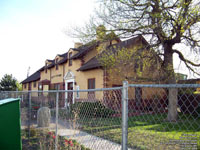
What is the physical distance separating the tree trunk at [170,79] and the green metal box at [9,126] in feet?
25.0

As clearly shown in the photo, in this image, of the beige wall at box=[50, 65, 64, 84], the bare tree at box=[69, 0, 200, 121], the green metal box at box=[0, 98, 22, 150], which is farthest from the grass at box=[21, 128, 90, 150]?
the beige wall at box=[50, 65, 64, 84]

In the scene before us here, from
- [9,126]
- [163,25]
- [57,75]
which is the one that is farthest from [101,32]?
[57,75]

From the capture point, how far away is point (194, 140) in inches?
90.4

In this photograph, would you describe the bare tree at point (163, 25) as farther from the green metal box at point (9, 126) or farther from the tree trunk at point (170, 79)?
the green metal box at point (9, 126)

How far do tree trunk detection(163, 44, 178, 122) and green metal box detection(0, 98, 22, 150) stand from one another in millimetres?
7625

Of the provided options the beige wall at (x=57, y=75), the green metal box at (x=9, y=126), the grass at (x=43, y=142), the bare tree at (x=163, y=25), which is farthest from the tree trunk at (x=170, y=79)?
the beige wall at (x=57, y=75)

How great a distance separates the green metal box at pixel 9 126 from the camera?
142 inches

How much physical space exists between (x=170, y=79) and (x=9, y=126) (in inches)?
330

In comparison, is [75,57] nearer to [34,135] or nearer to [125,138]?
[34,135]

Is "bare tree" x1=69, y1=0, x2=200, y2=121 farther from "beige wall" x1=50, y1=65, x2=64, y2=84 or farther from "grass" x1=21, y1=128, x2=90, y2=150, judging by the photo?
"beige wall" x1=50, y1=65, x2=64, y2=84

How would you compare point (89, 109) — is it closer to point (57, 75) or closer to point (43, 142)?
point (43, 142)

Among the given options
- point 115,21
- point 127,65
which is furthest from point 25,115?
point 115,21

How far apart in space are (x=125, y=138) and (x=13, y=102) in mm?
2813

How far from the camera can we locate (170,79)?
9602mm
